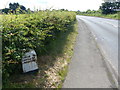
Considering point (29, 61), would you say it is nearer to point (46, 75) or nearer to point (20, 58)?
point (20, 58)

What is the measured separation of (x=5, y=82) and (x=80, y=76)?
2.20 m

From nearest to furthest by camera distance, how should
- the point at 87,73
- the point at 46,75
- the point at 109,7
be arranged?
1. the point at 46,75
2. the point at 87,73
3. the point at 109,7

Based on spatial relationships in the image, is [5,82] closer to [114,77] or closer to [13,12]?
[13,12]

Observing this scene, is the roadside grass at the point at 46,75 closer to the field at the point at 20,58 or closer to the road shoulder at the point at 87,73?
the field at the point at 20,58

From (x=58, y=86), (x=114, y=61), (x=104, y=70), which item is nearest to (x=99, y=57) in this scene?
(x=114, y=61)

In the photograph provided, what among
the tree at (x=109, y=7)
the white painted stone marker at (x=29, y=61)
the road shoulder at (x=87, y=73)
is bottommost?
the road shoulder at (x=87, y=73)

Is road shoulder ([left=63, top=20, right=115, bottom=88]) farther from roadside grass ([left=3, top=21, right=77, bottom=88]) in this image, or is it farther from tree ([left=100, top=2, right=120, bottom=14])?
tree ([left=100, top=2, right=120, bottom=14])

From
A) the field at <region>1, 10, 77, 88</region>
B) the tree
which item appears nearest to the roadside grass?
the field at <region>1, 10, 77, 88</region>

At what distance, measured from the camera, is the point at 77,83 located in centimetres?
383

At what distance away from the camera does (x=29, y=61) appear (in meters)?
3.71

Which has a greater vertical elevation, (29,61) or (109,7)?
(109,7)

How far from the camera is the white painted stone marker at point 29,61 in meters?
3.60

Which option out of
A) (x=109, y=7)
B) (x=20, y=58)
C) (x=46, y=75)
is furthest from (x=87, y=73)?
(x=109, y=7)

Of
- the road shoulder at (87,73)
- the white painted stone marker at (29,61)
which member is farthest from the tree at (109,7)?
the white painted stone marker at (29,61)
